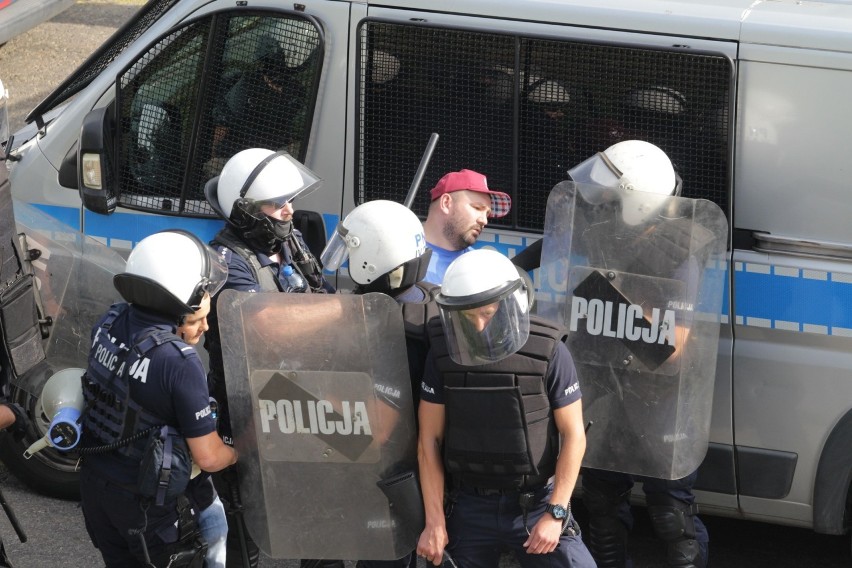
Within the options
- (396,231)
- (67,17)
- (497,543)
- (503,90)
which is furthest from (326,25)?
(67,17)

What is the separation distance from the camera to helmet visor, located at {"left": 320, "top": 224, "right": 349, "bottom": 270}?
13.1 ft

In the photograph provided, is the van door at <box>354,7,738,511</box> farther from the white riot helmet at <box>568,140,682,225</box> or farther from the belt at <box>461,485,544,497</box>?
the belt at <box>461,485,544,497</box>

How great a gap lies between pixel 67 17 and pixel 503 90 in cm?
881

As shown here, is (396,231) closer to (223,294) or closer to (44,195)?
(223,294)

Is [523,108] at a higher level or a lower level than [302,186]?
higher

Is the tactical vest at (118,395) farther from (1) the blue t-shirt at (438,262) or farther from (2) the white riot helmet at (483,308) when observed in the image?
(1) the blue t-shirt at (438,262)

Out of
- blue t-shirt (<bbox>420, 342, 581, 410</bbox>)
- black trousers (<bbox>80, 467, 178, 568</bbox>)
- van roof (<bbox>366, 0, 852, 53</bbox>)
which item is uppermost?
van roof (<bbox>366, 0, 852, 53</bbox>)

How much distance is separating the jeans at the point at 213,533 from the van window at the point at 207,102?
52.0 inches

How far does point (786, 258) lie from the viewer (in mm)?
4160

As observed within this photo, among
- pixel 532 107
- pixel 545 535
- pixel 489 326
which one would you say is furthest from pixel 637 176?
pixel 545 535

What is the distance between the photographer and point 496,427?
3479 millimetres

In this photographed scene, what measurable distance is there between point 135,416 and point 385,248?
37.2 inches

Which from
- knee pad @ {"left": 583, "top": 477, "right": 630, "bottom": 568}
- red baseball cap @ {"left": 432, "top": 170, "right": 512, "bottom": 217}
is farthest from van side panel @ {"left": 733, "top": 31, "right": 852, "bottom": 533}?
red baseball cap @ {"left": 432, "top": 170, "right": 512, "bottom": 217}

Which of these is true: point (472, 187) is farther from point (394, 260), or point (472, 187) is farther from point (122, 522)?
point (122, 522)
